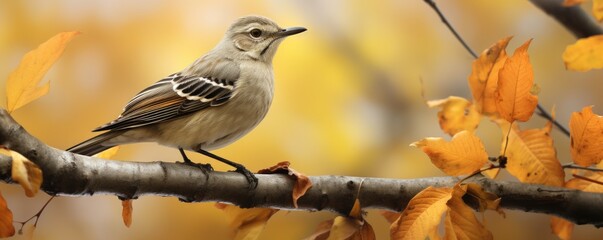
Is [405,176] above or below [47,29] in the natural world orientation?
below

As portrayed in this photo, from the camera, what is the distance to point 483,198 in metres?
0.73

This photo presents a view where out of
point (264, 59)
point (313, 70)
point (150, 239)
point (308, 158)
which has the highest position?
point (264, 59)

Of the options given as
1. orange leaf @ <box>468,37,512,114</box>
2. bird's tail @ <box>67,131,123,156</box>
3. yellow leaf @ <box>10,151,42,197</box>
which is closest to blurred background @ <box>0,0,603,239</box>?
bird's tail @ <box>67,131,123,156</box>

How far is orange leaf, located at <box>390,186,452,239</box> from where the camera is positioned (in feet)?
2.18

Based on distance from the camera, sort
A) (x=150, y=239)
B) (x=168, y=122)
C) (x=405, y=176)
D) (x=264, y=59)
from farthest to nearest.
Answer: (x=405, y=176)
(x=150, y=239)
(x=264, y=59)
(x=168, y=122)

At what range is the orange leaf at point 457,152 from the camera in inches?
26.8

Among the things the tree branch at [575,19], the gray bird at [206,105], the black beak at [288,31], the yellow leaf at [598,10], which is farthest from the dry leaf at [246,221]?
the tree branch at [575,19]

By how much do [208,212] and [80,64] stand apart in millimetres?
406

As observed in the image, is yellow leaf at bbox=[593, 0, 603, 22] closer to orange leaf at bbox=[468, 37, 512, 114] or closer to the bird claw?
orange leaf at bbox=[468, 37, 512, 114]

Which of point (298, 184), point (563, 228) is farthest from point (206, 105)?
point (563, 228)

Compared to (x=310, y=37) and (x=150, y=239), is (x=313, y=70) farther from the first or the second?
(x=150, y=239)

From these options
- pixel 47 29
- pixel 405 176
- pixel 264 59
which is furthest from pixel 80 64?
pixel 405 176

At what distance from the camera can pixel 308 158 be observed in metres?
1.38

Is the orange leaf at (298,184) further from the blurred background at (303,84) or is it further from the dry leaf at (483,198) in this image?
the blurred background at (303,84)
